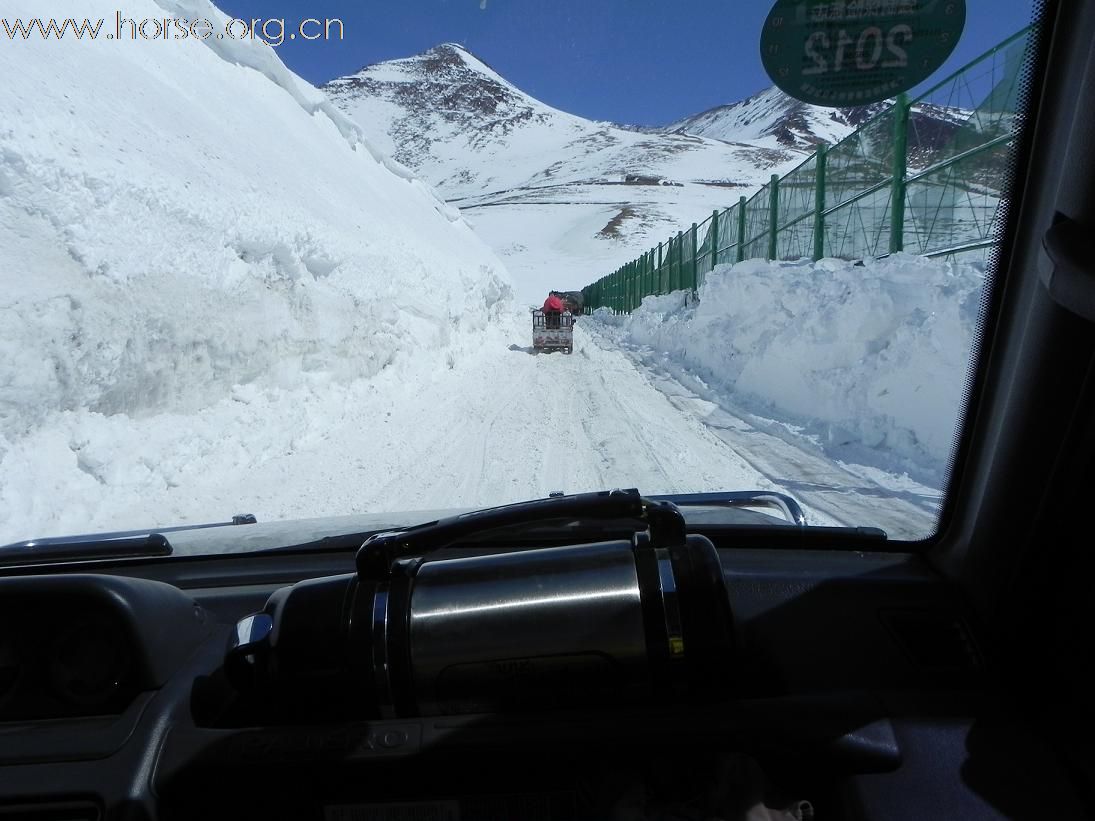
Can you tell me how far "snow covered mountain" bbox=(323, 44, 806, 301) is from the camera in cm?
7156

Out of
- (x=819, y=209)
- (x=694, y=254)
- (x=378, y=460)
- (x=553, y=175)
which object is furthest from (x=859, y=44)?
(x=553, y=175)

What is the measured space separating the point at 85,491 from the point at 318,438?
2.68 meters

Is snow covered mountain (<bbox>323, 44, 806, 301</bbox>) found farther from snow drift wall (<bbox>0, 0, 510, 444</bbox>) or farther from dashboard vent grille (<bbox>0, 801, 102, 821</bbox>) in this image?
dashboard vent grille (<bbox>0, 801, 102, 821</bbox>)

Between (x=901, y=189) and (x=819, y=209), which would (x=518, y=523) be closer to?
(x=901, y=189)

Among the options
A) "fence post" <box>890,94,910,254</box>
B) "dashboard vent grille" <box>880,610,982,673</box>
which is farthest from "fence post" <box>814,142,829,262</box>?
"dashboard vent grille" <box>880,610,982,673</box>

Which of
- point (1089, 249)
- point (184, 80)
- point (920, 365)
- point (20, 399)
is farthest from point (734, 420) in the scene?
point (184, 80)

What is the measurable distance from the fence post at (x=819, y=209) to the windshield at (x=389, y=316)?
0.20 ft

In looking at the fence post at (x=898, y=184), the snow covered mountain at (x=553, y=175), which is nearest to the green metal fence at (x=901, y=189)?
the fence post at (x=898, y=184)

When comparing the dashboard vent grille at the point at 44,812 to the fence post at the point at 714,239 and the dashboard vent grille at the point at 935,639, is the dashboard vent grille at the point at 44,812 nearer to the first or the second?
the dashboard vent grille at the point at 935,639

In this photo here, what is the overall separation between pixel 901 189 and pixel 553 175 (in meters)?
127

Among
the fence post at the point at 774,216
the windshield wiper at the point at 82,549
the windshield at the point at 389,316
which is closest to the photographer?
the windshield wiper at the point at 82,549

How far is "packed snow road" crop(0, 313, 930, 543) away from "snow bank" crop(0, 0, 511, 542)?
0.07 metres

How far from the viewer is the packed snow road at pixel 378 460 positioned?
6027 mm

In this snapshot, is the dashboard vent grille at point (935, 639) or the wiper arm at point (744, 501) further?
the wiper arm at point (744, 501)
